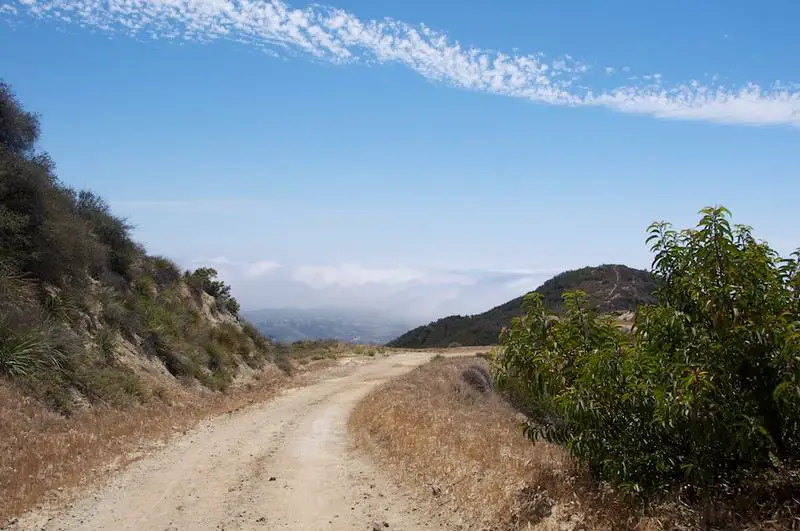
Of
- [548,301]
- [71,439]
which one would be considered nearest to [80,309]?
[71,439]

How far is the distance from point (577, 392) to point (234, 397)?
56.9 ft

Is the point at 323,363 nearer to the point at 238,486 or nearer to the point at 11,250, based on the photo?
the point at 11,250

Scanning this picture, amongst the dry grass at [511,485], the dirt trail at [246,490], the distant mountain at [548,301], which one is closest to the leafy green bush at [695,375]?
the dry grass at [511,485]

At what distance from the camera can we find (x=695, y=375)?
15.8 ft

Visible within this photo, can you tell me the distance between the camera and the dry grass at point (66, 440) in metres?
8.79

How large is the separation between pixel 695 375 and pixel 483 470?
15.1ft

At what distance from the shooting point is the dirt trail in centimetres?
761

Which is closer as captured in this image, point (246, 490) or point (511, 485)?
point (511, 485)

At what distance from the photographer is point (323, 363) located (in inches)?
1374

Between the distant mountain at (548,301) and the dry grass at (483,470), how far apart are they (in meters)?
52.1

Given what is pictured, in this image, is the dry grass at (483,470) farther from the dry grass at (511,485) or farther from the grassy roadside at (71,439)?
the grassy roadside at (71,439)

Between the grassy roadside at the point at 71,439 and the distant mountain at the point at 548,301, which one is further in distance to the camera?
the distant mountain at the point at 548,301

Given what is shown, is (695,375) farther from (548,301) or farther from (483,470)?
(548,301)

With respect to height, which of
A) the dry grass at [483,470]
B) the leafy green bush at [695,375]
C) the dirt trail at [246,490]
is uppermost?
the leafy green bush at [695,375]
